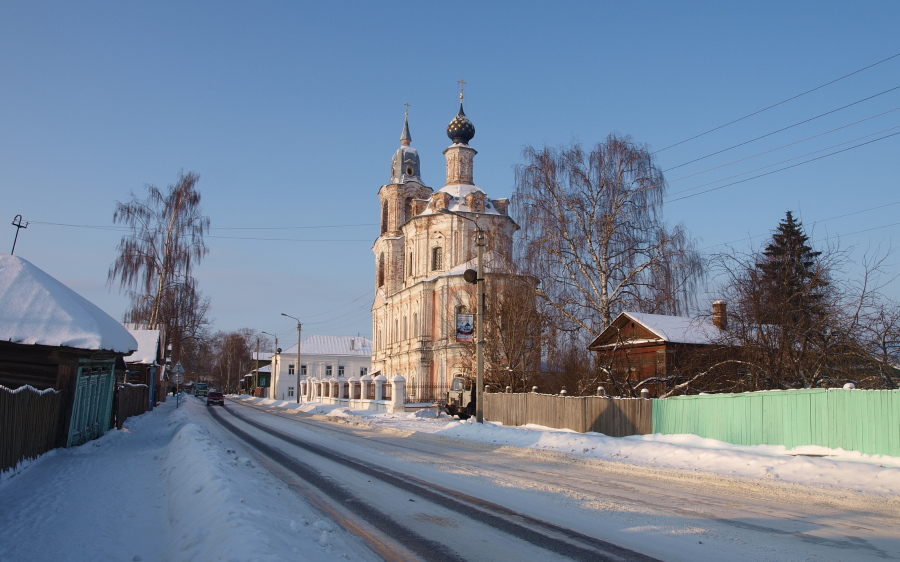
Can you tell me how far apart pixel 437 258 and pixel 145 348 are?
30772 mm

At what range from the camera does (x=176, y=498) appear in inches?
374

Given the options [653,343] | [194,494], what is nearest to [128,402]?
[194,494]

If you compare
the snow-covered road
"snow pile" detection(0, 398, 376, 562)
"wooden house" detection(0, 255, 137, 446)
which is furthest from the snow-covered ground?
"wooden house" detection(0, 255, 137, 446)

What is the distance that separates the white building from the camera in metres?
90.7

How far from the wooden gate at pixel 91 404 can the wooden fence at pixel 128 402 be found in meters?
1.36

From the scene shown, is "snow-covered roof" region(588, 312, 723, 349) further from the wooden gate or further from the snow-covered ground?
the wooden gate

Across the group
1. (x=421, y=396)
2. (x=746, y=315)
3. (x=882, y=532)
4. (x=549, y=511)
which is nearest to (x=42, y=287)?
(x=549, y=511)

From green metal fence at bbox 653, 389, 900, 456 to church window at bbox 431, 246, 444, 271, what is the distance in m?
40.1

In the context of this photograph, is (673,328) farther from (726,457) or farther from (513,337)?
(726,457)

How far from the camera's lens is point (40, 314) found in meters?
14.1

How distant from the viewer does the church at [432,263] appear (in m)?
55.4

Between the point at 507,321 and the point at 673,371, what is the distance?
8838mm

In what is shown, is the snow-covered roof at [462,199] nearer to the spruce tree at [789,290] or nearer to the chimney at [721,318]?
the chimney at [721,318]

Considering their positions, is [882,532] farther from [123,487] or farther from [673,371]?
[673,371]
